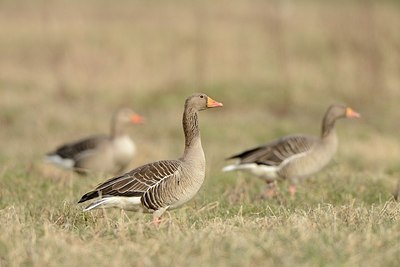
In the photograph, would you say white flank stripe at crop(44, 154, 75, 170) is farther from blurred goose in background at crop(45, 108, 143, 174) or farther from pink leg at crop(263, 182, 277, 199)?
pink leg at crop(263, 182, 277, 199)

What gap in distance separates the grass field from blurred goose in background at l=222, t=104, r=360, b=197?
0.20 metres

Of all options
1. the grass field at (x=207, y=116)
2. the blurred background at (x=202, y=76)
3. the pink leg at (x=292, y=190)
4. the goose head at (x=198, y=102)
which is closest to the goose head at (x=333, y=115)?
the grass field at (x=207, y=116)

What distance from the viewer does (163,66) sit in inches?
847

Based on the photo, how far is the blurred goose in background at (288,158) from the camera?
9.96 meters

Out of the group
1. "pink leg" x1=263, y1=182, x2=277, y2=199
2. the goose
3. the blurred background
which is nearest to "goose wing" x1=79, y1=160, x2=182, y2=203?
the goose

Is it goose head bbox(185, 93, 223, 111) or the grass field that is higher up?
goose head bbox(185, 93, 223, 111)

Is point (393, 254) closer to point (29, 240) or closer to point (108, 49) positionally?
point (29, 240)

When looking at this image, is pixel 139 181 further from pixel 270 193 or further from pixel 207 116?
pixel 207 116

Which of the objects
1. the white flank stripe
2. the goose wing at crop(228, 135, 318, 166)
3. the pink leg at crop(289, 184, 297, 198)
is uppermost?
the goose wing at crop(228, 135, 318, 166)

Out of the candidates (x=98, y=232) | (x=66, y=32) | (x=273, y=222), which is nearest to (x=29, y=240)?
(x=98, y=232)

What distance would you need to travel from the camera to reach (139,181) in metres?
7.12

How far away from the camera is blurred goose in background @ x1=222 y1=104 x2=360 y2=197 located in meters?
9.96

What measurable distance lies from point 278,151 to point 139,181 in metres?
3.45

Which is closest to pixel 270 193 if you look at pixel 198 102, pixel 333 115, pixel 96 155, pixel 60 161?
pixel 198 102
